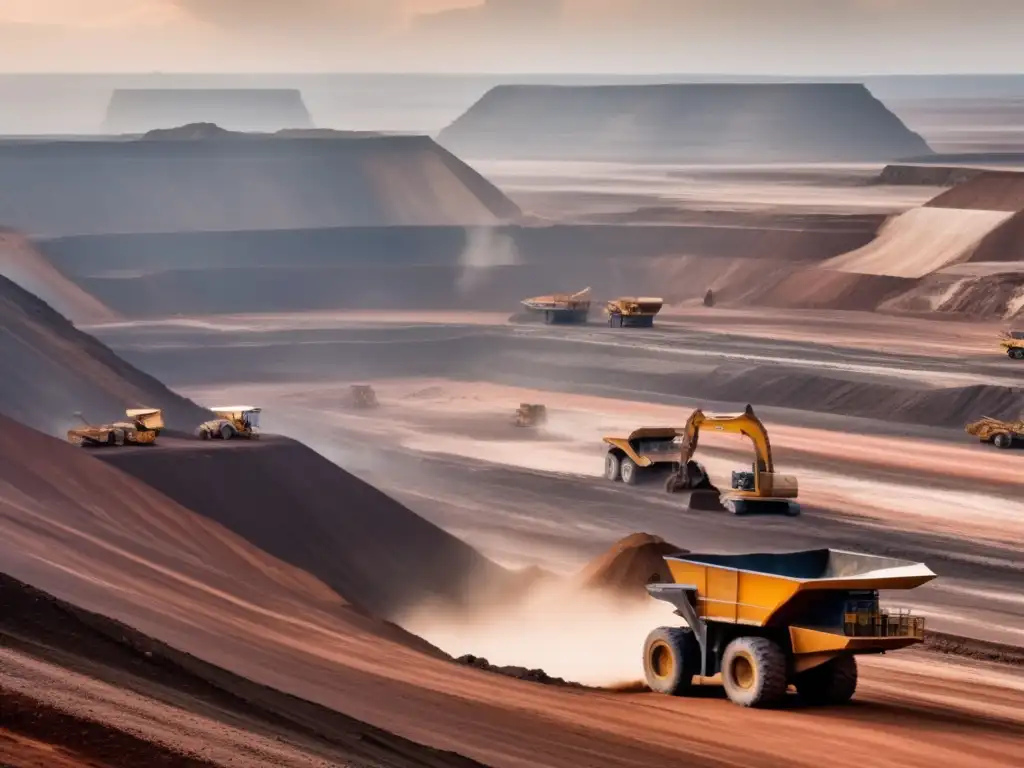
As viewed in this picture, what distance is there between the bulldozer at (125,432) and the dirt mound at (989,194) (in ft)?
230

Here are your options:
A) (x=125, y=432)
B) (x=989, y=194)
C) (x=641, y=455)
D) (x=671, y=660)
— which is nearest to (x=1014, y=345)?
(x=641, y=455)

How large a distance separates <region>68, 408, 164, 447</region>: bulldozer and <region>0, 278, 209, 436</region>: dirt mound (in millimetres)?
3621

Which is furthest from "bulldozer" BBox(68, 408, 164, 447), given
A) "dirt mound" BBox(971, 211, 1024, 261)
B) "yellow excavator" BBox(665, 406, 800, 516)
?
"dirt mound" BBox(971, 211, 1024, 261)

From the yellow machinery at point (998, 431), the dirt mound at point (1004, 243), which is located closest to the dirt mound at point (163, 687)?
the yellow machinery at point (998, 431)

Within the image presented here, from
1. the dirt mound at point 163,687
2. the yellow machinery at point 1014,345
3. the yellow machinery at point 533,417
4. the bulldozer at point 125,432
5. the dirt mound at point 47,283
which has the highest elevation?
the dirt mound at point 47,283

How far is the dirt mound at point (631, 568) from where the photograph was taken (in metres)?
26.7

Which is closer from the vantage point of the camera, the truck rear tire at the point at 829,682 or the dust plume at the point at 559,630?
the truck rear tire at the point at 829,682

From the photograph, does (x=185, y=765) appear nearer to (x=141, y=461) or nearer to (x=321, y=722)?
(x=321, y=722)

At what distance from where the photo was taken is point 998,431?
4688cm

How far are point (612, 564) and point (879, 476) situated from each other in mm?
16934

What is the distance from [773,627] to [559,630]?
22.8 feet

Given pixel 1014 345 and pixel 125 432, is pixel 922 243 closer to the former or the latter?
pixel 1014 345

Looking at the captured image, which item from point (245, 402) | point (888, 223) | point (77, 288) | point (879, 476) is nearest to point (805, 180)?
point (888, 223)

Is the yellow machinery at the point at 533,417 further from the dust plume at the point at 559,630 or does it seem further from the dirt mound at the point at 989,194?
the dirt mound at the point at 989,194
